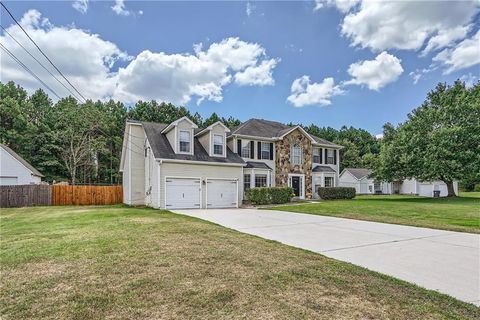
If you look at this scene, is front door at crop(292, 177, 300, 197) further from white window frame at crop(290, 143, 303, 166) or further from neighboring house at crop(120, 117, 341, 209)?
white window frame at crop(290, 143, 303, 166)

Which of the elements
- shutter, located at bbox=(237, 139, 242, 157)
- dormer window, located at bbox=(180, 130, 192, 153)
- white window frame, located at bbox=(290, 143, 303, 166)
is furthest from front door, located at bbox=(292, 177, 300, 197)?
dormer window, located at bbox=(180, 130, 192, 153)

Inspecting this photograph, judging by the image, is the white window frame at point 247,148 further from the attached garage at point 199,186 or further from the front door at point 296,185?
the front door at point 296,185

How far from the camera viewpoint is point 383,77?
69.4 ft

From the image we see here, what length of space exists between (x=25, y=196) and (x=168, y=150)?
11.1m

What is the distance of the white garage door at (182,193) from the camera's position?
18312 mm

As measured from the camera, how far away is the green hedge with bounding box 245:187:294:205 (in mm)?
20312

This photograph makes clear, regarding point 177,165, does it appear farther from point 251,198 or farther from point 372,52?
point 372,52

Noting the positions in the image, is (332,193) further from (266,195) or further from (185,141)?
(185,141)

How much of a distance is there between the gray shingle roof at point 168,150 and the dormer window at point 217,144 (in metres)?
0.52

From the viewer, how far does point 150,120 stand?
39344 millimetres

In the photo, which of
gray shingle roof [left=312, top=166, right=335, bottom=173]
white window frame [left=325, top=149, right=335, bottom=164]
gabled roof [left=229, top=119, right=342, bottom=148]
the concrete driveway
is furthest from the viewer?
white window frame [left=325, top=149, right=335, bottom=164]

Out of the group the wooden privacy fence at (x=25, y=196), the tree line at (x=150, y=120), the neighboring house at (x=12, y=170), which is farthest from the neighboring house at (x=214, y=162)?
the neighboring house at (x=12, y=170)

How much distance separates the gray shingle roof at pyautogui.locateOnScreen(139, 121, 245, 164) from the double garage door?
1385mm

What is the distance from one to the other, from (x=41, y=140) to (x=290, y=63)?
101 ft
